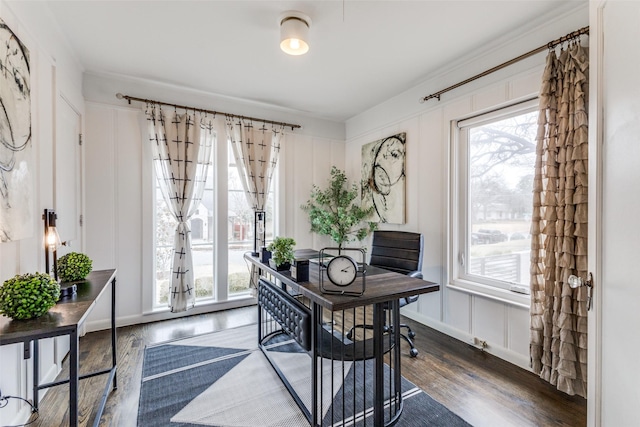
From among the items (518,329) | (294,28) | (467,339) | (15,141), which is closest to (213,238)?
(15,141)

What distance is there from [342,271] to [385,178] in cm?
239

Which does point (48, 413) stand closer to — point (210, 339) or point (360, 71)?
point (210, 339)

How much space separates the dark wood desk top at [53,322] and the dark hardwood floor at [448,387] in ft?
2.70

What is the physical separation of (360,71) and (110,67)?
2517 millimetres

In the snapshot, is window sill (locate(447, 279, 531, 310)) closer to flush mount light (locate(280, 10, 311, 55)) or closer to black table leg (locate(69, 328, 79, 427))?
flush mount light (locate(280, 10, 311, 55))

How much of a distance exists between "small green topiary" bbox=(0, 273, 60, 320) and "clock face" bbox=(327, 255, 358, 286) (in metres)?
1.30

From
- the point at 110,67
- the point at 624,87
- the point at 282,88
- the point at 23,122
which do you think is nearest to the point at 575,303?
the point at 624,87

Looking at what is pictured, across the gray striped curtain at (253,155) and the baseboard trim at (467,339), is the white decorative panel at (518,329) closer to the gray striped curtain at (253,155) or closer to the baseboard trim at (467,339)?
the baseboard trim at (467,339)

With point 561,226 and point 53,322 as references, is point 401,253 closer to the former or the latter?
point 561,226

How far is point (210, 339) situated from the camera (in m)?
2.77

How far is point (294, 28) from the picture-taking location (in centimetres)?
202

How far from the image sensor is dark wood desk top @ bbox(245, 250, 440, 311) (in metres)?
1.36

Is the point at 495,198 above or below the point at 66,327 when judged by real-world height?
above

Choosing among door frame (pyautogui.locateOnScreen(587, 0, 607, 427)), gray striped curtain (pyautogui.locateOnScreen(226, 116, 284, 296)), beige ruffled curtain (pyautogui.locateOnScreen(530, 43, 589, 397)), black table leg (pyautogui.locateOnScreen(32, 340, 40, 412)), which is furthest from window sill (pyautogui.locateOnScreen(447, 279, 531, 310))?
black table leg (pyautogui.locateOnScreen(32, 340, 40, 412))
